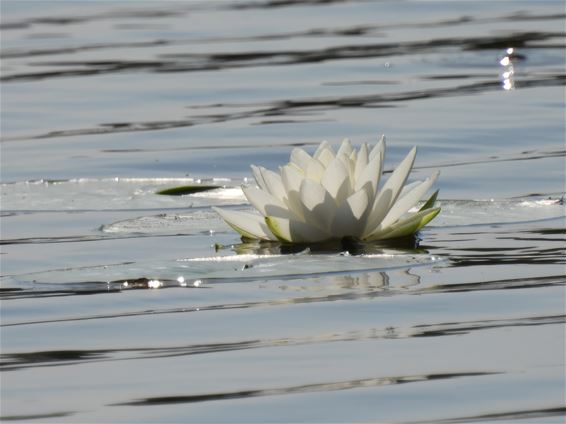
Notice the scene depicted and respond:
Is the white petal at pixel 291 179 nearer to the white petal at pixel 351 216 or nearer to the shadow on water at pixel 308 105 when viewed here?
the white petal at pixel 351 216

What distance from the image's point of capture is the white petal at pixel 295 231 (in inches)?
205

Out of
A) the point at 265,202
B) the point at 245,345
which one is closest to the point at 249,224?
the point at 265,202

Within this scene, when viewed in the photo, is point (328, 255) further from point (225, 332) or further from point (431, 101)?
point (431, 101)

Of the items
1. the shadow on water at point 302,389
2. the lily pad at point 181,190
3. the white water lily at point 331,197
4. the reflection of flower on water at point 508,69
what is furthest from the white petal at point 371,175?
the reflection of flower on water at point 508,69

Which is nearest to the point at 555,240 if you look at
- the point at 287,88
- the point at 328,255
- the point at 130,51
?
the point at 328,255

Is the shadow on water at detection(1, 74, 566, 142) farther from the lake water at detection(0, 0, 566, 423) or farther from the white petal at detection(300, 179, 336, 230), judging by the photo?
the white petal at detection(300, 179, 336, 230)

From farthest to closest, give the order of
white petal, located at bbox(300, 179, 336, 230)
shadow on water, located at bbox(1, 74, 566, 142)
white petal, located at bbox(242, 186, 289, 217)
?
shadow on water, located at bbox(1, 74, 566, 142)
white petal, located at bbox(242, 186, 289, 217)
white petal, located at bbox(300, 179, 336, 230)

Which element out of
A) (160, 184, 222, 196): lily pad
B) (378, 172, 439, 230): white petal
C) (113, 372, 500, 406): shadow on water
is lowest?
(113, 372, 500, 406): shadow on water

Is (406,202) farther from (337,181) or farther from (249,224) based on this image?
(249,224)

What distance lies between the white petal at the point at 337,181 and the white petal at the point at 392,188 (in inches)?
4.6

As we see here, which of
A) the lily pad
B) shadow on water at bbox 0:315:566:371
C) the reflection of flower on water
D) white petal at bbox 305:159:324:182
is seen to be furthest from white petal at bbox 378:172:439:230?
the reflection of flower on water

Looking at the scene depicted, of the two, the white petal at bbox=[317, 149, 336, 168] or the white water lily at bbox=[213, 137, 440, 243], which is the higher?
the white petal at bbox=[317, 149, 336, 168]

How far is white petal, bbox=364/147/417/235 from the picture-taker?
511cm

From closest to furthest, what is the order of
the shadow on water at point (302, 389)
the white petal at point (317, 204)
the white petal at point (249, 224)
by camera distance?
the shadow on water at point (302, 389) < the white petal at point (317, 204) < the white petal at point (249, 224)
